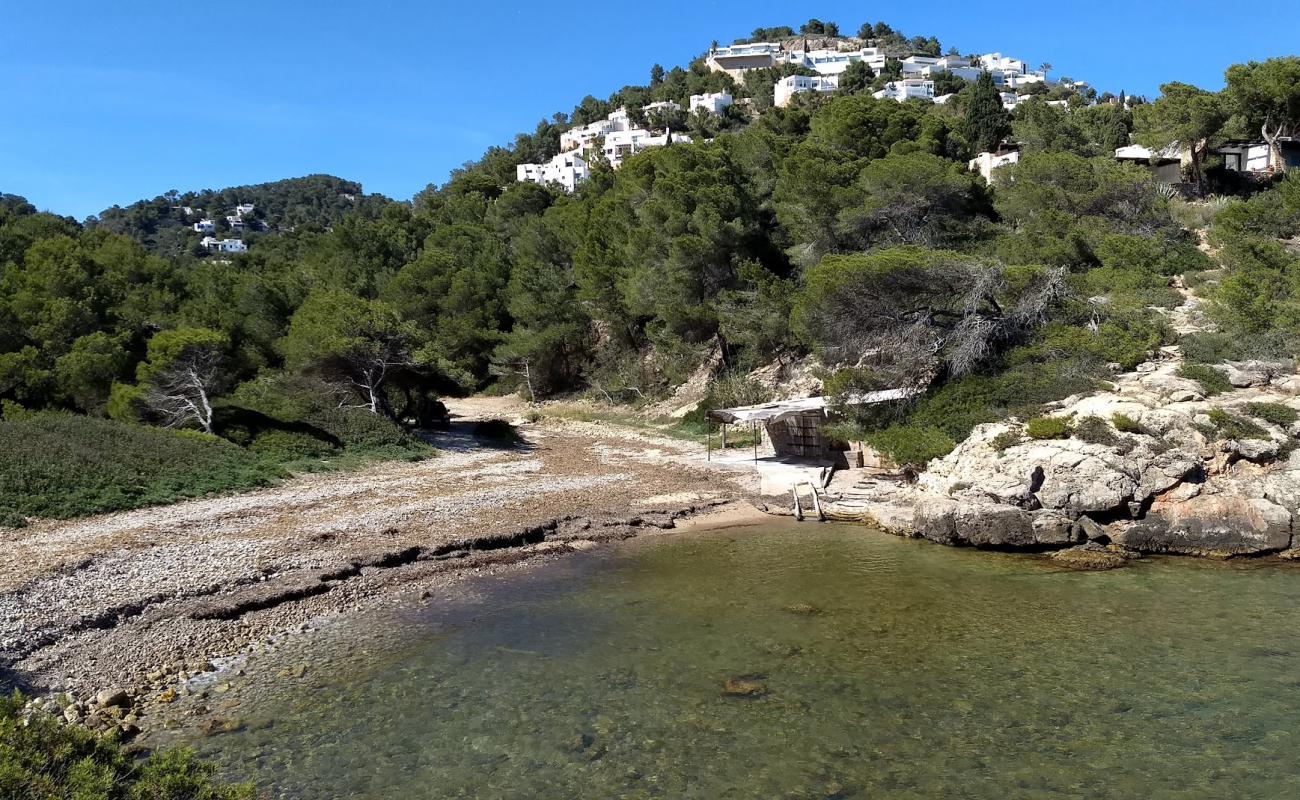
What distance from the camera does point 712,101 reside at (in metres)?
103

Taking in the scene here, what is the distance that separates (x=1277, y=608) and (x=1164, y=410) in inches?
258

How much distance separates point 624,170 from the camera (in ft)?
137

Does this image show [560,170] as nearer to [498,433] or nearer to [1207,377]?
[498,433]

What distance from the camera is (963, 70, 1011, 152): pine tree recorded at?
5125cm

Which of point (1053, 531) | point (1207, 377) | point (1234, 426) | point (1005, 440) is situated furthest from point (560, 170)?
point (1053, 531)

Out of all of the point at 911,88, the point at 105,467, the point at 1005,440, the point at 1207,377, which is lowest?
the point at 105,467

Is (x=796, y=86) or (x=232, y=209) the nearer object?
(x=796, y=86)

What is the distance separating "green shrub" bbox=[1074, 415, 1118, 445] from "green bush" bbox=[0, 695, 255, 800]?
16422 millimetres

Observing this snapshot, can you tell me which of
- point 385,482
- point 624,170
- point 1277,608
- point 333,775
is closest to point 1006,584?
point 1277,608

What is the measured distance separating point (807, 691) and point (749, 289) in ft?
84.4

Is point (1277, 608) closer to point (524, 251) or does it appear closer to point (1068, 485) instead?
point (1068, 485)

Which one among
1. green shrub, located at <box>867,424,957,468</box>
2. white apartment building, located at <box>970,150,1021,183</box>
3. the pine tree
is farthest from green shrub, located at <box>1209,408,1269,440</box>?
the pine tree

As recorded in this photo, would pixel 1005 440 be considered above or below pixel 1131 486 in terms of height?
above

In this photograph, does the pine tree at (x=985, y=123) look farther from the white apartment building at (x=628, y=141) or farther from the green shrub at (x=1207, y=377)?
the white apartment building at (x=628, y=141)
